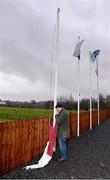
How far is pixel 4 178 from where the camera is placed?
8859 millimetres

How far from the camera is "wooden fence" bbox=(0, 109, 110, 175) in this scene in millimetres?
9344

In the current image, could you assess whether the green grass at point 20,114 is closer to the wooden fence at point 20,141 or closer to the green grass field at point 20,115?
the green grass field at point 20,115

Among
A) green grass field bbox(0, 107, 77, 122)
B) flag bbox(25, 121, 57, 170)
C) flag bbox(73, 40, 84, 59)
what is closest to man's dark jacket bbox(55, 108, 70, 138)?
flag bbox(25, 121, 57, 170)

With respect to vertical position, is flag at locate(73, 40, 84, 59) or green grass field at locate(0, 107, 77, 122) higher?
flag at locate(73, 40, 84, 59)

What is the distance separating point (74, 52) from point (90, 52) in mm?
6046

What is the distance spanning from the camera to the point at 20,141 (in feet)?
33.8

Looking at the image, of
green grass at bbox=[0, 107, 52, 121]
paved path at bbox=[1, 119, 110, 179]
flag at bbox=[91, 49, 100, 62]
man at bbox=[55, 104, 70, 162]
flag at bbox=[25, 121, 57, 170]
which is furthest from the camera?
green grass at bbox=[0, 107, 52, 121]

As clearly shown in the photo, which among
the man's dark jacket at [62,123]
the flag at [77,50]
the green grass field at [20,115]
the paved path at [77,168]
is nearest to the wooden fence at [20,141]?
the paved path at [77,168]

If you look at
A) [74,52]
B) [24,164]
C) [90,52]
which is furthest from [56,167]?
[90,52]

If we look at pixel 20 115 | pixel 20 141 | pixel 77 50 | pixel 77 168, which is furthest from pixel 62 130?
pixel 20 115

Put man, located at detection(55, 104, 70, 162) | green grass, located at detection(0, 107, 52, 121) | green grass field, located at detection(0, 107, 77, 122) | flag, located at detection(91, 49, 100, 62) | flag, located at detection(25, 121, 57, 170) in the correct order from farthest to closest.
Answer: green grass, located at detection(0, 107, 52, 121) → green grass field, located at detection(0, 107, 77, 122) → flag, located at detection(91, 49, 100, 62) → man, located at detection(55, 104, 70, 162) → flag, located at detection(25, 121, 57, 170)

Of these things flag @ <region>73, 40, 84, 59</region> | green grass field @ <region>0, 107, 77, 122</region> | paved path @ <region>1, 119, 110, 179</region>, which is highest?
flag @ <region>73, 40, 84, 59</region>

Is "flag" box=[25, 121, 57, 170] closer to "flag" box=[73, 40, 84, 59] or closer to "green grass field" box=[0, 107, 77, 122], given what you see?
"flag" box=[73, 40, 84, 59]

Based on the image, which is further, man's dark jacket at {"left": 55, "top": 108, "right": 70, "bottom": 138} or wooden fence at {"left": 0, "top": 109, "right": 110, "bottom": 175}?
man's dark jacket at {"left": 55, "top": 108, "right": 70, "bottom": 138}
